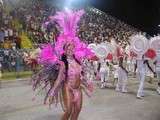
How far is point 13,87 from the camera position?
56.0 feet

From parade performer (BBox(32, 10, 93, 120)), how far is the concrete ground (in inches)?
103

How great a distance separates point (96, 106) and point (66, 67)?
4868 millimetres

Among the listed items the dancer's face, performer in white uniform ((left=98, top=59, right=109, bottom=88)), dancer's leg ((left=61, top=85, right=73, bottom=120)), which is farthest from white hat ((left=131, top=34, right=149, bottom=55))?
dancer's leg ((left=61, top=85, right=73, bottom=120))

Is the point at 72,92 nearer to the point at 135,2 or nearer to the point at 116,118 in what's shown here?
the point at 116,118

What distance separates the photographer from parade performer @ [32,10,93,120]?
7758mm

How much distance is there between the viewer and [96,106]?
1259 cm

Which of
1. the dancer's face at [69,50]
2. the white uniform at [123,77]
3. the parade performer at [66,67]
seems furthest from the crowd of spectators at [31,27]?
the dancer's face at [69,50]

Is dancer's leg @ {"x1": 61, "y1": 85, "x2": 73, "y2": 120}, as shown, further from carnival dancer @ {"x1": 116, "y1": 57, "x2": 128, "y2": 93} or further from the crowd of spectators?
the crowd of spectators

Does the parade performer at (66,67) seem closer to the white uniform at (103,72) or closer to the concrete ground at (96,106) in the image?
the concrete ground at (96,106)

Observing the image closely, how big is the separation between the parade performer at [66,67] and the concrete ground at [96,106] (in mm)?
2608

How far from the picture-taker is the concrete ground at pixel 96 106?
10.9 metres

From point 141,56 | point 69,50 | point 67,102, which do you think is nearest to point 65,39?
point 69,50

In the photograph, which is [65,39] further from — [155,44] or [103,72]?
[103,72]

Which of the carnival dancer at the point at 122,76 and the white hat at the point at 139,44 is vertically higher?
the white hat at the point at 139,44
